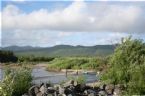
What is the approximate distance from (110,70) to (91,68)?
34.4 meters

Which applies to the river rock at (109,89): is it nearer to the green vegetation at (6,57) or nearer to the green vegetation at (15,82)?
the green vegetation at (15,82)

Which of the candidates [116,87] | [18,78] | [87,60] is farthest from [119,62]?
[87,60]

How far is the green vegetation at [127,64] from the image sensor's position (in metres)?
21.8

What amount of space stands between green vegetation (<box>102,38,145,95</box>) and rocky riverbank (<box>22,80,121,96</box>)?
0.85 meters

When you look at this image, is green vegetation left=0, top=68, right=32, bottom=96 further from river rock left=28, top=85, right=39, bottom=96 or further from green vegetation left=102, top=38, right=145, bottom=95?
green vegetation left=102, top=38, right=145, bottom=95

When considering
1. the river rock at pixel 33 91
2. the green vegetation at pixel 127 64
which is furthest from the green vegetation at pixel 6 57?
the river rock at pixel 33 91

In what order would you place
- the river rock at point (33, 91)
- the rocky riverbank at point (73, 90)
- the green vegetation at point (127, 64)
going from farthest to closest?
the green vegetation at point (127, 64), the river rock at point (33, 91), the rocky riverbank at point (73, 90)

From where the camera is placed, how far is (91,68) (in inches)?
2295

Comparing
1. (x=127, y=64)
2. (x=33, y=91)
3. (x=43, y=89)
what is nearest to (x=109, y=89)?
(x=127, y=64)

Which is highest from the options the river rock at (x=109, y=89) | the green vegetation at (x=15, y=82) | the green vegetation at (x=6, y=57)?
the green vegetation at (x=6, y=57)

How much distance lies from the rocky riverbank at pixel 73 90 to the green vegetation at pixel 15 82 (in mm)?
706

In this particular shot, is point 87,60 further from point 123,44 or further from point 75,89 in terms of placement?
point 75,89

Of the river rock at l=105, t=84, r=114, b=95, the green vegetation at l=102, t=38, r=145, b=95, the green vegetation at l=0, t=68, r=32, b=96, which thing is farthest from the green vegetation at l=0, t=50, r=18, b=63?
the river rock at l=105, t=84, r=114, b=95

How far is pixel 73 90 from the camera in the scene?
1970cm
